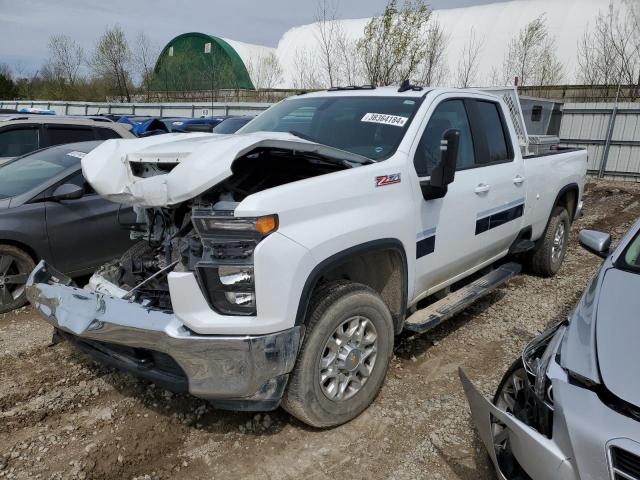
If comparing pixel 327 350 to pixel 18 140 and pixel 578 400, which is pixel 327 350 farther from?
pixel 18 140

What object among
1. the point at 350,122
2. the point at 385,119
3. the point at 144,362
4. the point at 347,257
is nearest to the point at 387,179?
the point at 347,257

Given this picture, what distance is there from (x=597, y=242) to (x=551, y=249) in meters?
2.45

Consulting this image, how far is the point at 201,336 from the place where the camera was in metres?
2.30

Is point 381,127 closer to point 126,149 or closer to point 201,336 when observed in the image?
point 126,149

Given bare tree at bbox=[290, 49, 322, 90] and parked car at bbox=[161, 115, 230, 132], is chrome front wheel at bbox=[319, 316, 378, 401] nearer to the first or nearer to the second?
parked car at bbox=[161, 115, 230, 132]

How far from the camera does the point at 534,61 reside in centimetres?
2428

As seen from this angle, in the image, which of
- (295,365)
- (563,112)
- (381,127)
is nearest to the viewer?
(295,365)

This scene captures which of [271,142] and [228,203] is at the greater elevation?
[271,142]

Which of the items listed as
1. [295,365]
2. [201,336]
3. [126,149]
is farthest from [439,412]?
[126,149]

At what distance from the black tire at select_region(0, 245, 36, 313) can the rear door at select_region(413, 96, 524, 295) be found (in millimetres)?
3605

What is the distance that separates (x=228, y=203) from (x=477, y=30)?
33160 millimetres

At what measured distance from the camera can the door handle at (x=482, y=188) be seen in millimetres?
3752

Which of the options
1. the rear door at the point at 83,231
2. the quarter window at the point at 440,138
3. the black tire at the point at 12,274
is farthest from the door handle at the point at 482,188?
the black tire at the point at 12,274

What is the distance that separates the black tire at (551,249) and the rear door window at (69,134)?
19.9 feet
